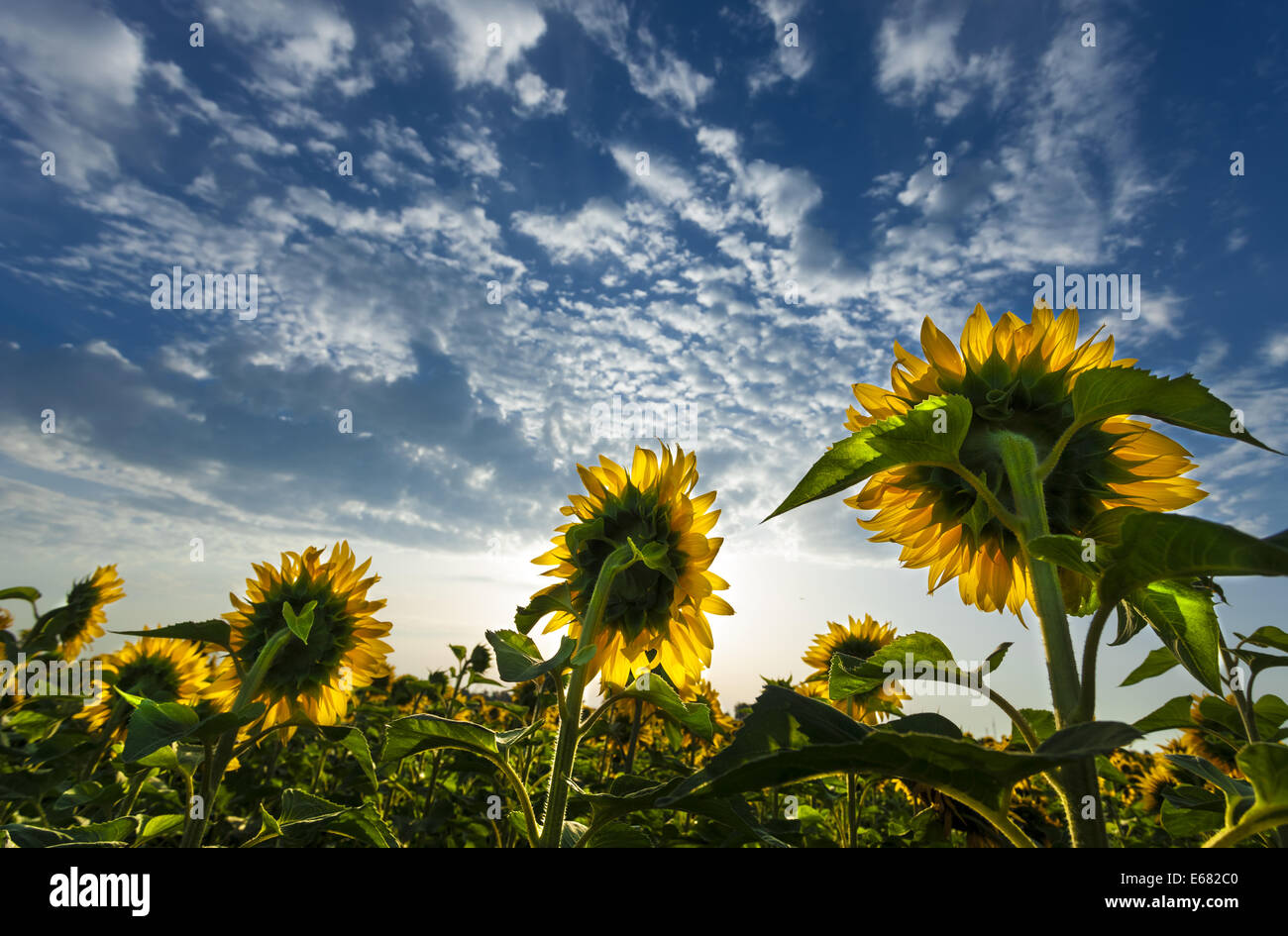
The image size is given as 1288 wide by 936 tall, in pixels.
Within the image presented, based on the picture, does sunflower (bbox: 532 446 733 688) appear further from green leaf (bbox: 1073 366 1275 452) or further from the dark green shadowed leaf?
the dark green shadowed leaf

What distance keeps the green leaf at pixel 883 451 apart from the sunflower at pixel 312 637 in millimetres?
2303

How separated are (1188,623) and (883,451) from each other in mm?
524

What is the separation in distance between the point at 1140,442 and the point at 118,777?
13.6 ft

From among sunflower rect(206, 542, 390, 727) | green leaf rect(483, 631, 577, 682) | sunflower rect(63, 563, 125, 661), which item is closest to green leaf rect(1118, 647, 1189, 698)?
green leaf rect(483, 631, 577, 682)

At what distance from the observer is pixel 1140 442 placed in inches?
53.0

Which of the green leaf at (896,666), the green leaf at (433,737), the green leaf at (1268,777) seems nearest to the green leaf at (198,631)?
the green leaf at (433,737)

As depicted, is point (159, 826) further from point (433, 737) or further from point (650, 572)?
point (650, 572)

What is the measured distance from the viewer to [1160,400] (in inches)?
37.0

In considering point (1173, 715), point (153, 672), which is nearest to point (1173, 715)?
point (1173, 715)

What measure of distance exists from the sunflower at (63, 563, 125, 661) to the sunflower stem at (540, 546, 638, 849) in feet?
20.6

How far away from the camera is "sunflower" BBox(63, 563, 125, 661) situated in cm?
589
